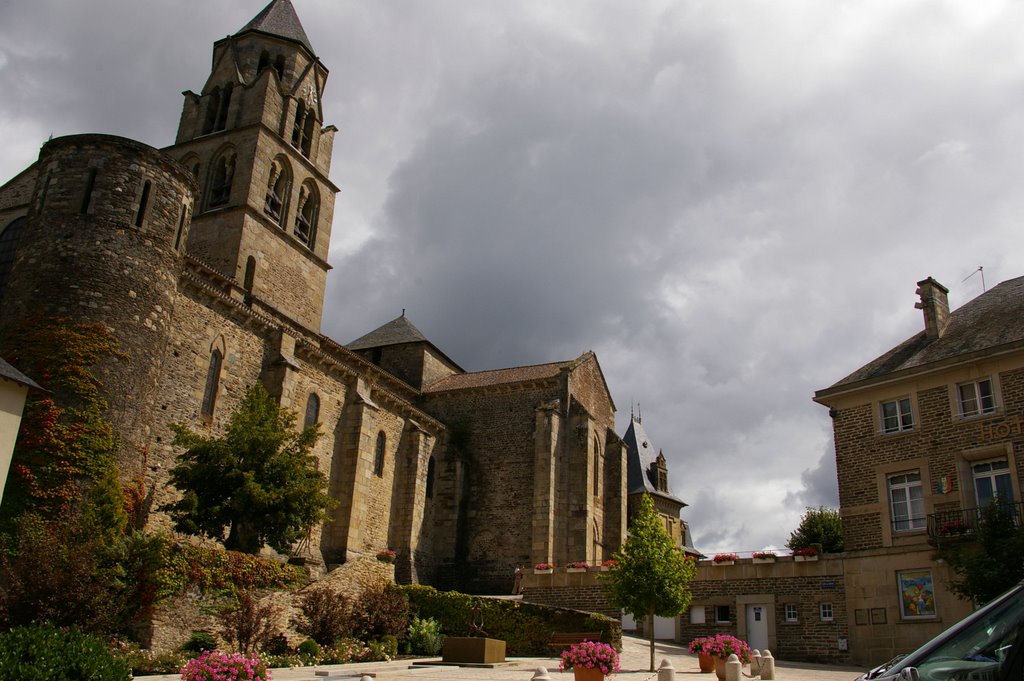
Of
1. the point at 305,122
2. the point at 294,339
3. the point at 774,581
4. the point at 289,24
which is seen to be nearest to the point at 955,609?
the point at 774,581

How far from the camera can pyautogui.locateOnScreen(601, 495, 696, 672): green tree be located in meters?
19.7

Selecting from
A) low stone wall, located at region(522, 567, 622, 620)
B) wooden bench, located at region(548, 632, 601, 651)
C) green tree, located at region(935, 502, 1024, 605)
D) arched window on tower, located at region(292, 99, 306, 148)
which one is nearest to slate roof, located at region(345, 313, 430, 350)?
arched window on tower, located at region(292, 99, 306, 148)

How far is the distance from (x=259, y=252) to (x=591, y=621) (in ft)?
65.1

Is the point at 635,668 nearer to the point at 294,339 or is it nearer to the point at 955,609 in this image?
the point at 955,609

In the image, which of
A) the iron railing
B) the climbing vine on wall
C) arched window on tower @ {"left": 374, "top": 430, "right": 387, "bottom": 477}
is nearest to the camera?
the climbing vine on wall

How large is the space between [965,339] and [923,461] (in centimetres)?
365

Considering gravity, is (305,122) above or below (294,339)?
above

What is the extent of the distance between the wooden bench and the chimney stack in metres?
12.8

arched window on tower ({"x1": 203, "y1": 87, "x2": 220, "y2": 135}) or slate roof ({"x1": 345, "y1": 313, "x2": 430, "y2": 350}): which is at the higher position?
arched window on tower ({"x1": 203, "y1": 87, "x2": 220, "y2": 135})

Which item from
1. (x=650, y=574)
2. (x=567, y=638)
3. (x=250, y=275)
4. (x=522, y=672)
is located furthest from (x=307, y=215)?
(x=522, y=672)

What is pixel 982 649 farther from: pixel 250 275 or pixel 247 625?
pixel 250 275

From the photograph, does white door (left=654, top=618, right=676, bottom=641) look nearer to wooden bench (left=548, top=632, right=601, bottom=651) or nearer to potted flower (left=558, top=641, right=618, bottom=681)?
wooden bench (left=548, top=632, right=601, bottom=651)

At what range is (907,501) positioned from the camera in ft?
71.8

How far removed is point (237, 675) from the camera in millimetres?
10148
